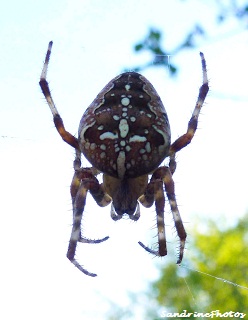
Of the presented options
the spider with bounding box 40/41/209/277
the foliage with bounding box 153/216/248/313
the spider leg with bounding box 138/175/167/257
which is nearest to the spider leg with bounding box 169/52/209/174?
the spider with bounding box 40/41/209/277

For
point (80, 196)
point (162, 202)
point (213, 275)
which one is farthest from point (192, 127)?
point (213, 275)

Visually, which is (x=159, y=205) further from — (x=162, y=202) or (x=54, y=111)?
(x=54, y=111)

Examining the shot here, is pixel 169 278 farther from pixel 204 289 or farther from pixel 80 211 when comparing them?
pixel 80 211

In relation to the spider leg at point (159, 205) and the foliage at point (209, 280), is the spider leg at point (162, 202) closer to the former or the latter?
the spider leg at point (159, 205)

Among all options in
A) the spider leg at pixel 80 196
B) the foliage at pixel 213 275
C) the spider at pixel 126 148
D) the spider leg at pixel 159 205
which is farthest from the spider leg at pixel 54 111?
the foliage at pixel 213 275

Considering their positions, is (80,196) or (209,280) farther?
(209,280)

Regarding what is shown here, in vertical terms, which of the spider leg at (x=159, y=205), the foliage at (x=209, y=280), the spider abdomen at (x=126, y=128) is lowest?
the foliage at (x=209, y=280)
